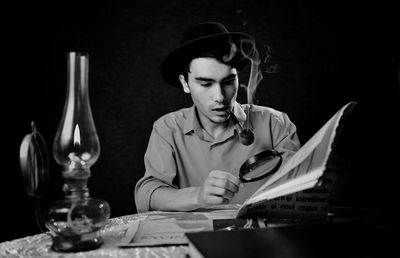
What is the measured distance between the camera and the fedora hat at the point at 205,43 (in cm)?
209

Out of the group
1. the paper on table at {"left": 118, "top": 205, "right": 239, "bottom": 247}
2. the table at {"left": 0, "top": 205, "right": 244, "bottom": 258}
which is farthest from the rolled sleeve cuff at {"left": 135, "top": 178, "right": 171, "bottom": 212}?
the table at {"left": 0, "top": 205, "right": 244, "bottom": 258}

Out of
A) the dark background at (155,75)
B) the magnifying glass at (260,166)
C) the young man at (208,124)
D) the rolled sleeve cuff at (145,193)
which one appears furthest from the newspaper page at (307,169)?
the dark background at (155,75)

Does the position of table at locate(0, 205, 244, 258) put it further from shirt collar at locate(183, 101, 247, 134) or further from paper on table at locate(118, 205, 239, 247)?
shirt collar at locate(183, 101, 247, 134)

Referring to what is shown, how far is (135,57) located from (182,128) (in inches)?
26.2

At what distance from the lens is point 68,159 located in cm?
100

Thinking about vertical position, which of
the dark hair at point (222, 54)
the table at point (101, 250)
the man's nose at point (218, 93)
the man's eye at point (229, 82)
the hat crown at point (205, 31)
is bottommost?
the table at point (101, 250)

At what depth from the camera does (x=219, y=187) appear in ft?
4.37

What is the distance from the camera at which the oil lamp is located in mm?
950

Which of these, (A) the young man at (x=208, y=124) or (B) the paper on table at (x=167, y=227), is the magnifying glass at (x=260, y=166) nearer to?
(B) the paper on table at (x=167, y=227)

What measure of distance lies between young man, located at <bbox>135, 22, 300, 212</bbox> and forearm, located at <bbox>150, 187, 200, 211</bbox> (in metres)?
0.14

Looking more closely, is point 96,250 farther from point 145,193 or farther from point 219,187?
point 145,193

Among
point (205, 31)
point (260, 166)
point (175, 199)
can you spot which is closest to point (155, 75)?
point (205, 31)

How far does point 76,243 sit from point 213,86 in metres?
1.29

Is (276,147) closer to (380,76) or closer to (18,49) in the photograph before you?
(380,76)
